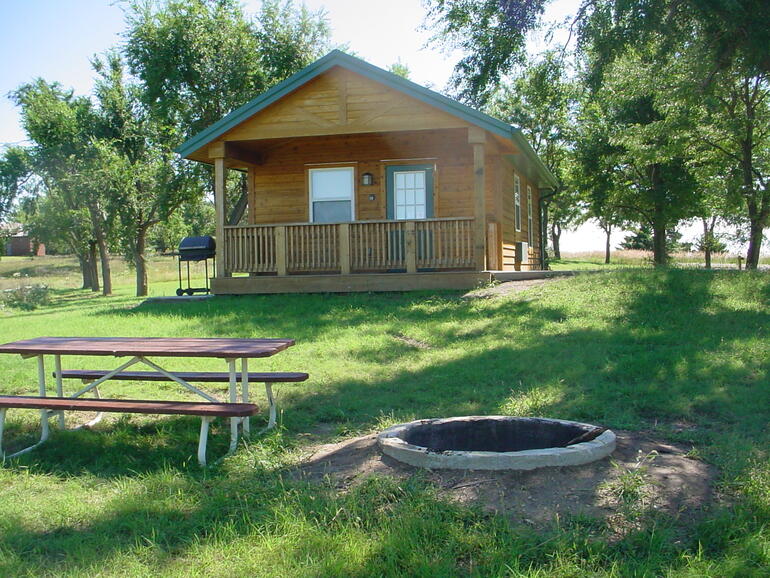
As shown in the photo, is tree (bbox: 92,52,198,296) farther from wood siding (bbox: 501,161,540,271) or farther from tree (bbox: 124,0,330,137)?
wood siding (bbox: 501,161,540,271)

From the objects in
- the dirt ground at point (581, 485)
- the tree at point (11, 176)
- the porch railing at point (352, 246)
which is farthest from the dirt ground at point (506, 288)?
the tree at point (11, 176)

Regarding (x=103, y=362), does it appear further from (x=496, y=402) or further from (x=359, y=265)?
(x=359, y=265)

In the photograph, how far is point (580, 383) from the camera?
21.8 ft

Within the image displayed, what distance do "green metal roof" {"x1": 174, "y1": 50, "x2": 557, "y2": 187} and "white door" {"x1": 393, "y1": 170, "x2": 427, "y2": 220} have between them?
7.95 feet

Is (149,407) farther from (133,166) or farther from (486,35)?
(133,166)

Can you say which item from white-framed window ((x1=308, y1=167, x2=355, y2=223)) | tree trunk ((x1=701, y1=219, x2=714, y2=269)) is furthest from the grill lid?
tree trunk ((x1=701, y1=219, x2=714, y2=269))

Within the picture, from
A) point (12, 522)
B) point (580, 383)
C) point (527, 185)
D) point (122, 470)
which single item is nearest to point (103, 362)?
point (122, 470)

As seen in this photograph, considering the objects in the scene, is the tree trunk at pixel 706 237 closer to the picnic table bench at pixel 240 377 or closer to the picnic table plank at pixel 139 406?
the picnic table bench at pixel 240 377

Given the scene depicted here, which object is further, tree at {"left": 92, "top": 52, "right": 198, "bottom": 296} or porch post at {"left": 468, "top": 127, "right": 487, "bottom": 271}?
tree at {"left": 92, "top": 52, "right": 198, "bottom": 296}

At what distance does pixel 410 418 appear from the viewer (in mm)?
5727

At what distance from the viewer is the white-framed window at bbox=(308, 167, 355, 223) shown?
15.6m

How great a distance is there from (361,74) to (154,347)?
9323 millimetres

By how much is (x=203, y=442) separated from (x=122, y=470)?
2.07ft

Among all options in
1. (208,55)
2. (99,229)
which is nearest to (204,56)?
(208,55)
